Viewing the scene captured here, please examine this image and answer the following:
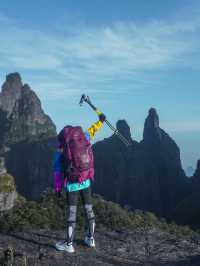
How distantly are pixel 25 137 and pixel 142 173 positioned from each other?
43548 mm

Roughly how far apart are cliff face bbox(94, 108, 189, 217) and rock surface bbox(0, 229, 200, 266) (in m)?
115

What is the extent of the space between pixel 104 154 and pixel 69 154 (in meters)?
127

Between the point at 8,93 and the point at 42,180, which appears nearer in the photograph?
the point at 42,180

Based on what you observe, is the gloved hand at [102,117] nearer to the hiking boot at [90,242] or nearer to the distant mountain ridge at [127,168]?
the hiking boot at [90,242]

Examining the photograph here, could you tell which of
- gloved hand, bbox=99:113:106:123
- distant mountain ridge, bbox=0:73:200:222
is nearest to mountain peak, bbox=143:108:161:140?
distant mountain ridge, bbox=0:73:200:222

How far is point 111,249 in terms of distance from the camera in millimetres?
13094

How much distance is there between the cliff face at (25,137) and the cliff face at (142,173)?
16.3 m

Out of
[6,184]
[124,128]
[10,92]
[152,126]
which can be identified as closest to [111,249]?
[6,184]

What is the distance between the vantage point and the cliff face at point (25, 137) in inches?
5689

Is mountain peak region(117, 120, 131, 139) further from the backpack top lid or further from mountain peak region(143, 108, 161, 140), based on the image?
the backpack top lid

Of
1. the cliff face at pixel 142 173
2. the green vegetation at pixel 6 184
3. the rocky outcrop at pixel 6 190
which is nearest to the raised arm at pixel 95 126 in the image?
the rocky outcrop at pixel 6 190

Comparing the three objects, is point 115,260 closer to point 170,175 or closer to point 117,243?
point 117,243

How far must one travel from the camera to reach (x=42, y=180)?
479ft

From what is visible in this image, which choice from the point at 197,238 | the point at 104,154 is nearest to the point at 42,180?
the point at 104,154
